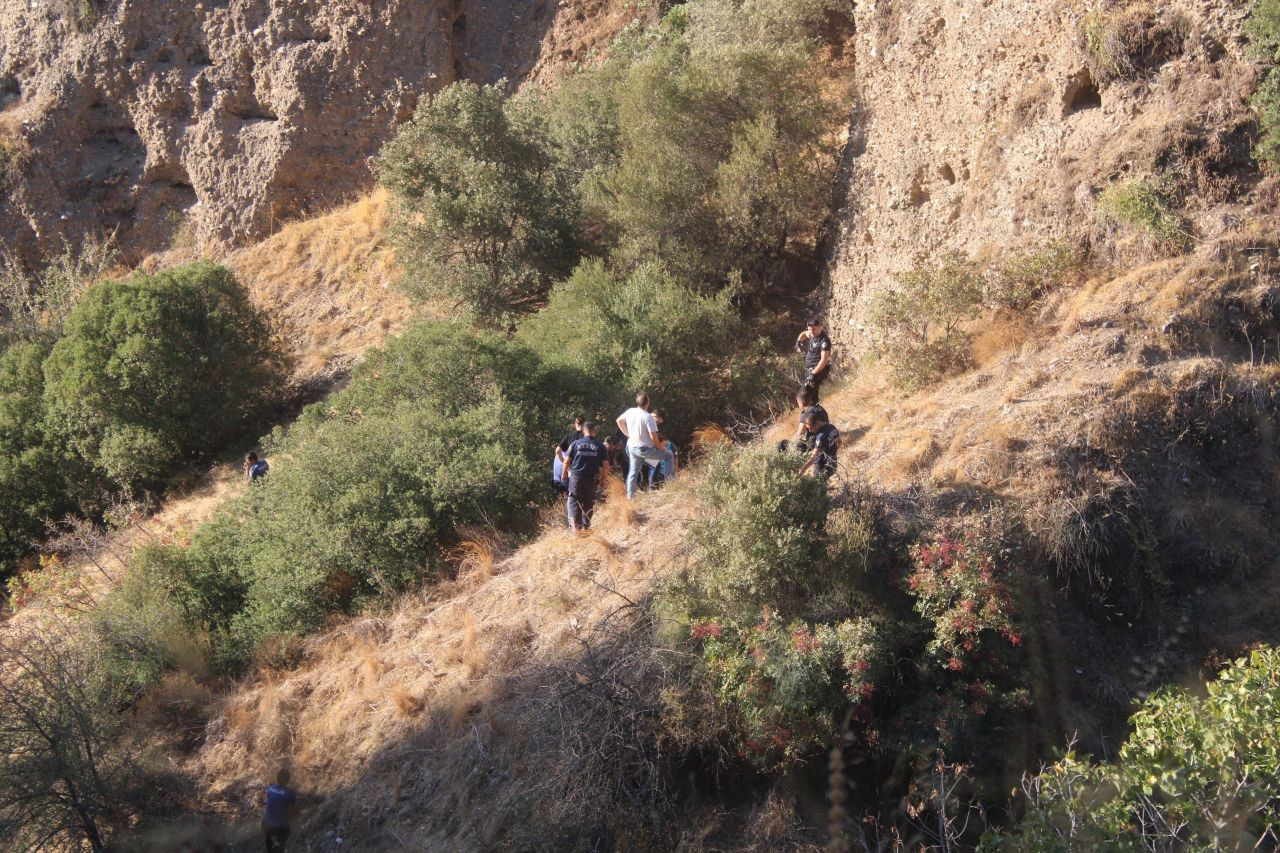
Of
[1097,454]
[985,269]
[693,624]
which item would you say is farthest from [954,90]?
[693,624]

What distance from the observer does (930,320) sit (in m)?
10.3

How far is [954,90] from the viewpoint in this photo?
11953mm

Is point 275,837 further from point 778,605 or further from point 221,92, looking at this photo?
point 221,92

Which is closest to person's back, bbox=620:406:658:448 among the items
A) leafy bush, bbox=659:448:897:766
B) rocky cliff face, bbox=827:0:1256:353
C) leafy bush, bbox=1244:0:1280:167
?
leafy bush, bbox=659:448:897:766

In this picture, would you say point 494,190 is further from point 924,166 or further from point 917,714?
point 917,714

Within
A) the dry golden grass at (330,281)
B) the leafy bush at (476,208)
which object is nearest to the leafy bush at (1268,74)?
the leafy bush at (476,208)

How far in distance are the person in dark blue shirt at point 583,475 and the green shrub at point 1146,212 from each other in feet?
17.3

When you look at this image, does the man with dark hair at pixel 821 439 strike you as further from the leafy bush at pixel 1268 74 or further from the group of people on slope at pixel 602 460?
the leafy bush at pixel 1268 74

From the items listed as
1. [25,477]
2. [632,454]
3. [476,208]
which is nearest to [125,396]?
[25,477]

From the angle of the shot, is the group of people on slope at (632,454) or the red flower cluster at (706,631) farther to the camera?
the group of people on slope at (632,454)

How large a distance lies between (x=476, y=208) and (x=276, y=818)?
1004 centimetres

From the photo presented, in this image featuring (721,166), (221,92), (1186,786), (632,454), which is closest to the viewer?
(1186,786)

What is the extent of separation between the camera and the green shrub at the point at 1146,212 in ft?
30.1

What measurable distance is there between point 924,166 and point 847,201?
1410mm
